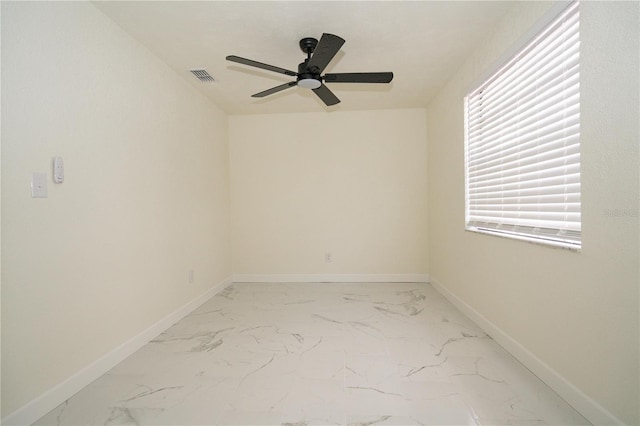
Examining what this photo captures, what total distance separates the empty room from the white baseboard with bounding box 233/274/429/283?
0.52 metres

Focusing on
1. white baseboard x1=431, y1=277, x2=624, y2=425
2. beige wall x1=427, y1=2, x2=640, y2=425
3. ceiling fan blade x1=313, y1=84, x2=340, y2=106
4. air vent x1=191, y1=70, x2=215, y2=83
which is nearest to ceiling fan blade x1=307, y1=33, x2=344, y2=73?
ceiling fan blade x1=313, y1=84, x2=340, y2=106

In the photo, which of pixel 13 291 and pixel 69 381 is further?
pixel 69 381

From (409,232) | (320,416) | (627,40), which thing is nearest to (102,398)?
(320,416)

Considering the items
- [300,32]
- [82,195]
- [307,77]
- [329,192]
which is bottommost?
[82,195]

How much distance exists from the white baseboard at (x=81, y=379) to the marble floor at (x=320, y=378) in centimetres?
5

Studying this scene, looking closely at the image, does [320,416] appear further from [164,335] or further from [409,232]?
[409,232]

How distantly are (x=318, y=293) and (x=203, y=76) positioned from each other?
2.72 metres

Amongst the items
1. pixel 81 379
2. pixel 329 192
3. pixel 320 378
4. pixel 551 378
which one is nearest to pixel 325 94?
pixel 329 192

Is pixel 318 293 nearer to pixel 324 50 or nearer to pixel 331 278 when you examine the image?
pixel 331 278

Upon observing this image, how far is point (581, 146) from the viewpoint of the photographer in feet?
4.59

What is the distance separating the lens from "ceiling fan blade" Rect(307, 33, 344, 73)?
66.2 inches

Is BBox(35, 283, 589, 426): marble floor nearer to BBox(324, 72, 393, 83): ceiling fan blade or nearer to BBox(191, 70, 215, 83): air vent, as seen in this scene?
BBox(324, 72, 393, 83): ceiling fan blade

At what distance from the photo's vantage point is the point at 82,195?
175 centimetres

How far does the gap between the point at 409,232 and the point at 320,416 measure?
2967 mm
